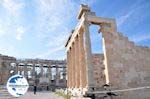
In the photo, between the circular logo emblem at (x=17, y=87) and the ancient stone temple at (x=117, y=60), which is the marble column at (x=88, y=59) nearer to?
the ancient stone temple at (x=117, y=60)

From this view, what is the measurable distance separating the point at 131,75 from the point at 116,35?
13.2 feet

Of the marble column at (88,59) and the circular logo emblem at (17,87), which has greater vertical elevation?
the marble column at (88,59)

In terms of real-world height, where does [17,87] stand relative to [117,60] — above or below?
below

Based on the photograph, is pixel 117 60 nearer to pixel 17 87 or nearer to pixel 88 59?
pixel 88 59

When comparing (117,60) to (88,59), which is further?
(117,60)

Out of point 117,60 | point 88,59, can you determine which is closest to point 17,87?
point 88,59

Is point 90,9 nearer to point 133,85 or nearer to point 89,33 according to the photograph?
point 89,33

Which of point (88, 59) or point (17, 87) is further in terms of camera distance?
point (88, 59)

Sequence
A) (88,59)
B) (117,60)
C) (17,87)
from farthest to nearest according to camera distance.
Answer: (117,60), (88,59), (17,87)

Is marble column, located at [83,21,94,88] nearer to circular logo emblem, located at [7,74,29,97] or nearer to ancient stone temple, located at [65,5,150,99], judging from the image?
ancient stone temple, located at [65,5,150,99]

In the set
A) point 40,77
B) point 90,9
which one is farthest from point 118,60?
point 40,77

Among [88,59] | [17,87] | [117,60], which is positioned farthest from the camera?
[117,60]

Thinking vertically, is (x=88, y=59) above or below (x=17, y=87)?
above

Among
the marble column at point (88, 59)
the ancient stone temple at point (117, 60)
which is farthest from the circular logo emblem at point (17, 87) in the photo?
the ancient stone temple at point (117, 60)
